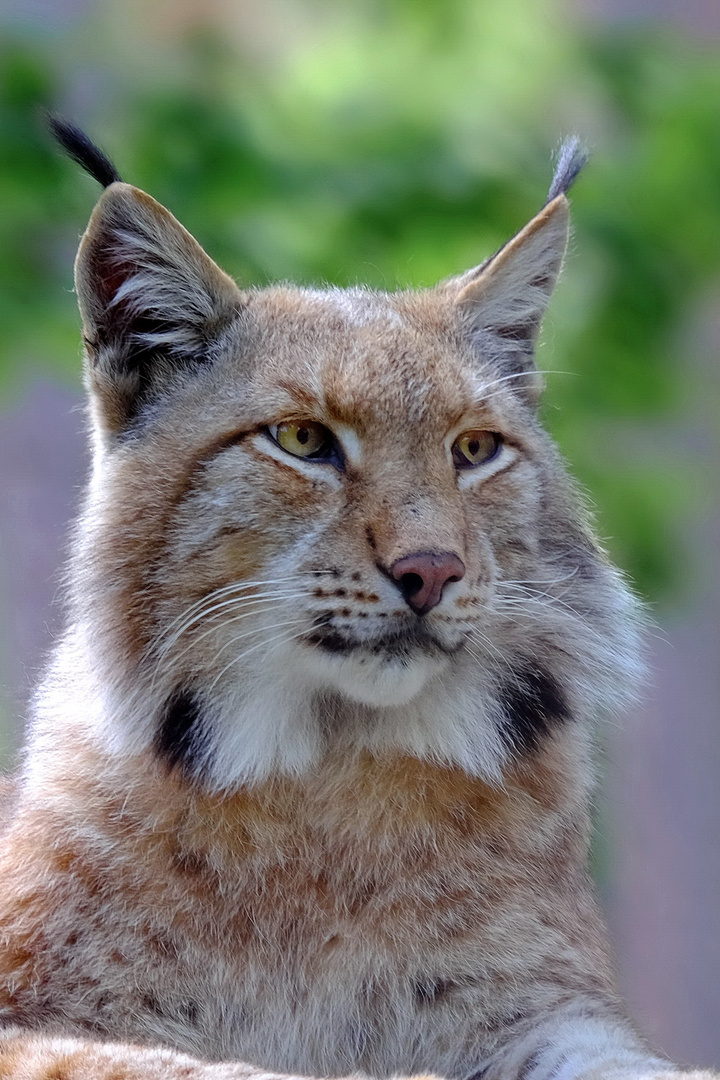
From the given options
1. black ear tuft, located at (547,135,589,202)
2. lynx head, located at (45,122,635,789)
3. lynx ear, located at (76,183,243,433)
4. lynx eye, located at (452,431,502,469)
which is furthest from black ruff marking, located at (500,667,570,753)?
black ear tuft, located at (547,135,589,202)

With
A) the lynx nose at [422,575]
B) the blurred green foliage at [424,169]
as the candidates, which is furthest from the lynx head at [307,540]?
the blurred green foliage at [424,169]

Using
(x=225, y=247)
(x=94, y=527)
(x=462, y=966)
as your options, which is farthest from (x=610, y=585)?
(x=225, y=247)

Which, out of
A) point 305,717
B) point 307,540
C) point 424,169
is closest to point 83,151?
point 307,540

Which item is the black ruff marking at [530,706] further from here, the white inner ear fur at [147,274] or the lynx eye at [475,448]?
the white inner ear fur at [147,274]

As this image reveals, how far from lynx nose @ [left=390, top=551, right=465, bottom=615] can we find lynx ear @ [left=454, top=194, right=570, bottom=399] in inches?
39.0

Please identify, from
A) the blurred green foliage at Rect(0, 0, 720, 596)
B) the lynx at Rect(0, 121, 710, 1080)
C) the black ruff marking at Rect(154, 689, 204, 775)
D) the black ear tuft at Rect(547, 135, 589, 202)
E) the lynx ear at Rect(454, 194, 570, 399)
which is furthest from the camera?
the blurred green foliage at Rect(0, 0, 720, 596)

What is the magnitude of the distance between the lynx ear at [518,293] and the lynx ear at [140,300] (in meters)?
0.69

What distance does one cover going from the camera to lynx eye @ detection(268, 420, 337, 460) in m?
3.33

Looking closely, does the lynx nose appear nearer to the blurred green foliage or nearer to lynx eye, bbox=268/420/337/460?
lynx eye, bbox=268/420/337/460

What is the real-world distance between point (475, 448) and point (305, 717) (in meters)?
0.81

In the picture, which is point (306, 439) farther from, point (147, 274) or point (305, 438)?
point (147, 274)

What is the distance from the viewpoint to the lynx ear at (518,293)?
148 inches

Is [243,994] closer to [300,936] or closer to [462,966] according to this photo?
[300,936]

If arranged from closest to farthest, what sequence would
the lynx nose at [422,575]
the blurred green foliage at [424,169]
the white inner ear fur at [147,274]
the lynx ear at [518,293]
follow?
the lynx nose at [422,575], the white inner ear fur at [147,274], the lynx ear at [518,293], the blurred green foliage at [424,169]
